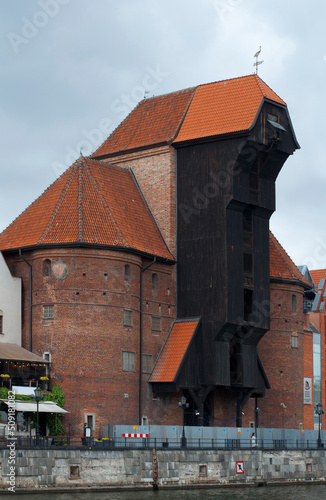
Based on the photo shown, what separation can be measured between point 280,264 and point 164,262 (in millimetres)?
11964

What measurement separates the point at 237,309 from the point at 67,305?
11.4m

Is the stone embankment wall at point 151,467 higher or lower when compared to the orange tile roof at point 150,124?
lower

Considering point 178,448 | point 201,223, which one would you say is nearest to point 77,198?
point 201,223

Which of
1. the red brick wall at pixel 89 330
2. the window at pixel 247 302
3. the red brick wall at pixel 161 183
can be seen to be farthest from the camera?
the red brick wall at pixel 161 183

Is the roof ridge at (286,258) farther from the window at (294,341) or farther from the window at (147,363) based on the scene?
the window at (147,363)

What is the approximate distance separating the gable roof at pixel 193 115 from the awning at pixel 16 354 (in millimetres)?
17476

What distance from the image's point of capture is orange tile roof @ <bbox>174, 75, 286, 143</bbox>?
67.2 meters

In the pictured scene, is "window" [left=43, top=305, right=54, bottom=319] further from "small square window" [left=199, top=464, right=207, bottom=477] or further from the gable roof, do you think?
A: the gable roof

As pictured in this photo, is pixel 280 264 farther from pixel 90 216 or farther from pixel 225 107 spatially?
pixel 90 216

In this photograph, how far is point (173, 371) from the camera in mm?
63750

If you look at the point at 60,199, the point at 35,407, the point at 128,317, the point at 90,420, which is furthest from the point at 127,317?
the point at 35,407

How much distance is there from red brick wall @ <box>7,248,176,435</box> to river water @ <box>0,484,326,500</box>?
330 inches

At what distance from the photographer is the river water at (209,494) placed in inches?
1925

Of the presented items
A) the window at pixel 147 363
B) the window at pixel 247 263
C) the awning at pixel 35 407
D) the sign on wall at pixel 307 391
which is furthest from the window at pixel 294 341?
the awning at pixel 35 407
